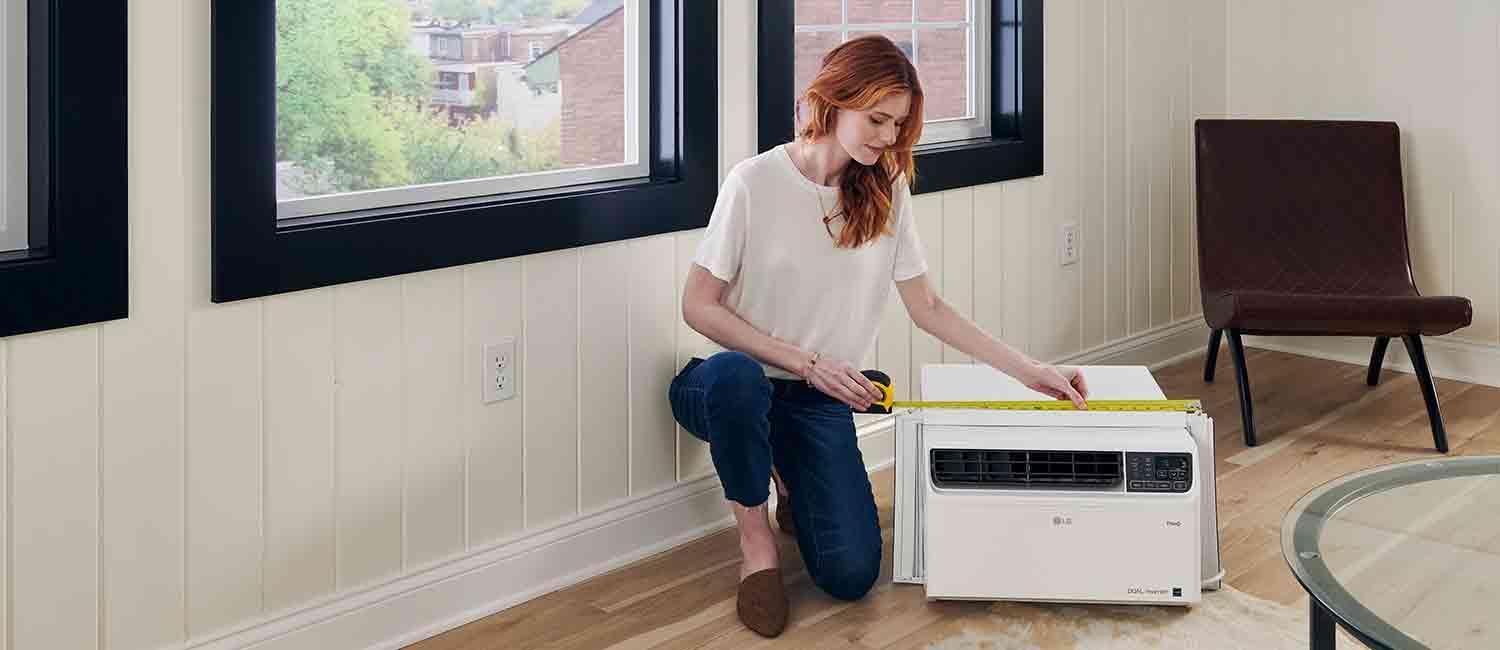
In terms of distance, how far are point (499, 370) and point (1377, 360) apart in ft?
8.54

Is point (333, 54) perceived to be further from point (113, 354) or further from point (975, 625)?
point (975, 625)

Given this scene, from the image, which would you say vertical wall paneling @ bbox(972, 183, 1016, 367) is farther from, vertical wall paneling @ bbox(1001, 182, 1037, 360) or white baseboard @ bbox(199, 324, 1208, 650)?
white baseboard @ bbox(199, 324, 1208, 650)

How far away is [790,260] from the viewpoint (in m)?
2.78

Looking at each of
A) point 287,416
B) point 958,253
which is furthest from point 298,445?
point 958,253

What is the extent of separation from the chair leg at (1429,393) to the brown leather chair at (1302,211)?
23cm

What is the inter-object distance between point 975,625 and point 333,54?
139 centimetres

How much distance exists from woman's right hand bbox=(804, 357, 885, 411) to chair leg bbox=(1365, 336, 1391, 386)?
2040 millimetres

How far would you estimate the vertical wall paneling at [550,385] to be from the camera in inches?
107

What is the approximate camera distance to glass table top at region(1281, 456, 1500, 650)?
5.46 ft

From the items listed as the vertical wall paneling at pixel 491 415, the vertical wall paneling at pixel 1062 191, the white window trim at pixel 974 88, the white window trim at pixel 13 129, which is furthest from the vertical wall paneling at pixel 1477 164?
the white window trim at pixel 13 129

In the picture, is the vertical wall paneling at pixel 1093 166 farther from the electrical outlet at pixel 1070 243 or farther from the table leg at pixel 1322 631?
the table leg at pixel 1322 631

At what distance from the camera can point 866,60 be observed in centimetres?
265

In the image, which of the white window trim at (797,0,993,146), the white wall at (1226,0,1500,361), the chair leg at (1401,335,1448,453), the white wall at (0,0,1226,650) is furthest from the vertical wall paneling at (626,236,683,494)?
the white wall at (1226,0,1500,361)

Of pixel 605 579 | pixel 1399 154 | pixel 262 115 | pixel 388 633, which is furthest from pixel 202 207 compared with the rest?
pixel 1399 154
